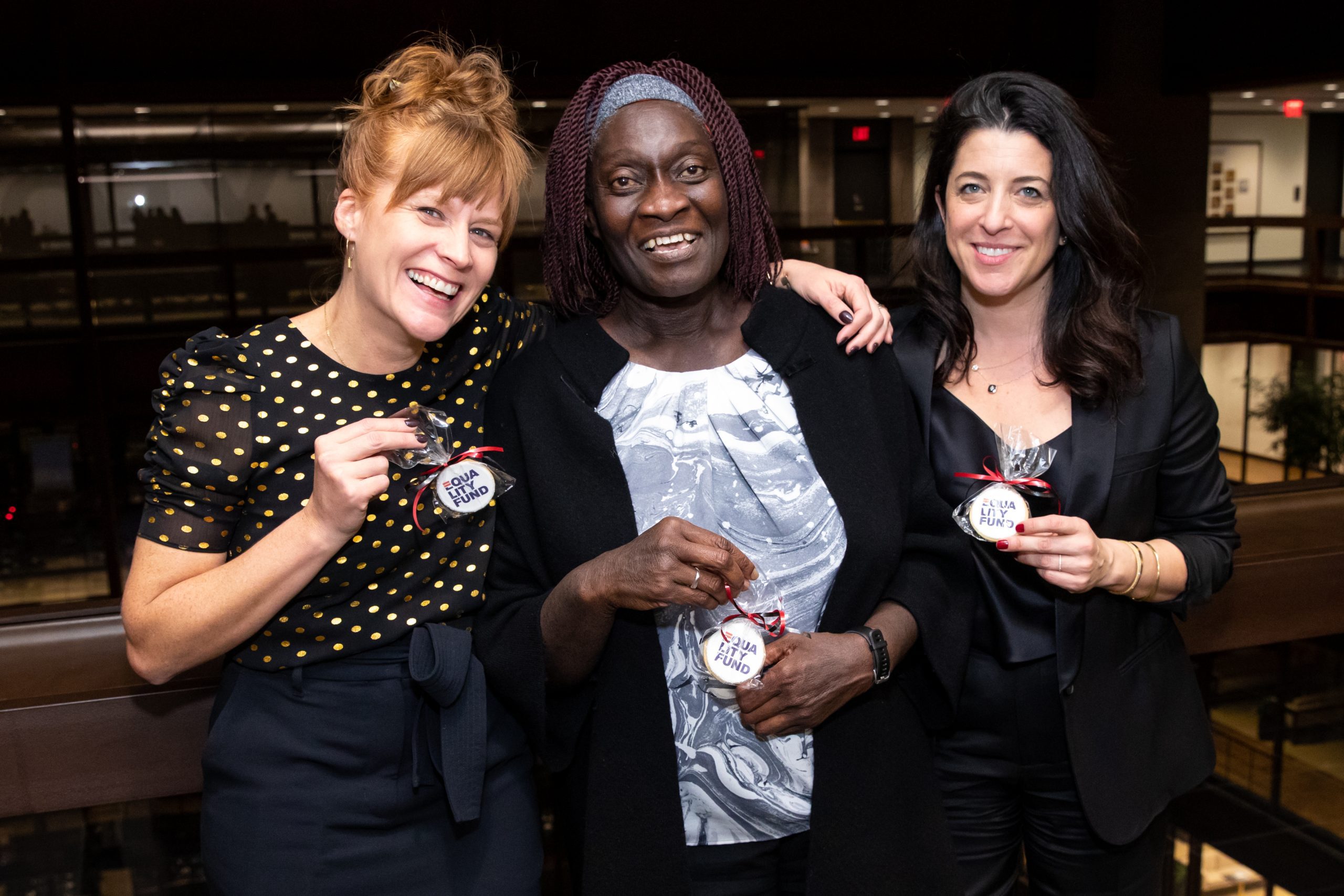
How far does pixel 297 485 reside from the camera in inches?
69.1

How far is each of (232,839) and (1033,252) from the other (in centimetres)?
175

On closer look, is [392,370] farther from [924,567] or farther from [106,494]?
[106,494]

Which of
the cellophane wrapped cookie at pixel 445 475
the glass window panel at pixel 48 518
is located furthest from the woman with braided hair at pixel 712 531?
the glass window panel at pixel 48 518

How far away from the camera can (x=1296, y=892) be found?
2980mm

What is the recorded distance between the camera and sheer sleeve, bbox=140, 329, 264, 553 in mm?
1686

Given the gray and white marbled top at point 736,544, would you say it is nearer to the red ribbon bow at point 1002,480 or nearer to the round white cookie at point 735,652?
the round white cookie at point 735,652

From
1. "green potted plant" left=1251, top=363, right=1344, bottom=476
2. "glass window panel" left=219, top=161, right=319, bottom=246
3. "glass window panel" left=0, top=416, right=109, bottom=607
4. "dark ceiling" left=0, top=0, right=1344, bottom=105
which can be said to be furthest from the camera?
"green potted plant" left=1251, top=363, right=1344, bottom=476

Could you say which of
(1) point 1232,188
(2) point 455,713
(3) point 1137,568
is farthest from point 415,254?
(1) point 1232,188

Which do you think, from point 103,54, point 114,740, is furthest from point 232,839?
point 103,54

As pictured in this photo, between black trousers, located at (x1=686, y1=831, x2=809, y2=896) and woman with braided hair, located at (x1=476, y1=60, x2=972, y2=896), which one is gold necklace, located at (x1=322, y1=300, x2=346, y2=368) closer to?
woman with braided hair, located at (x1=476, y1=60, x2=972, y2=896)

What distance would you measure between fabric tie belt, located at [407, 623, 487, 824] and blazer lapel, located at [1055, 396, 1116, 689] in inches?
41.7

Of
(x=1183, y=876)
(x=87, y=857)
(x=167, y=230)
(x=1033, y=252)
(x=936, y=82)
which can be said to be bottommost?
(x=1183, y=876)

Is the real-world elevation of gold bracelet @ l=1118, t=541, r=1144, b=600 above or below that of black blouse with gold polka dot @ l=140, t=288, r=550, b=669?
below

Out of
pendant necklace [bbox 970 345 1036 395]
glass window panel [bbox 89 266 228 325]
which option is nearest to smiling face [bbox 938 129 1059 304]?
pendant necklace [bbox 970 345 1036 395]
